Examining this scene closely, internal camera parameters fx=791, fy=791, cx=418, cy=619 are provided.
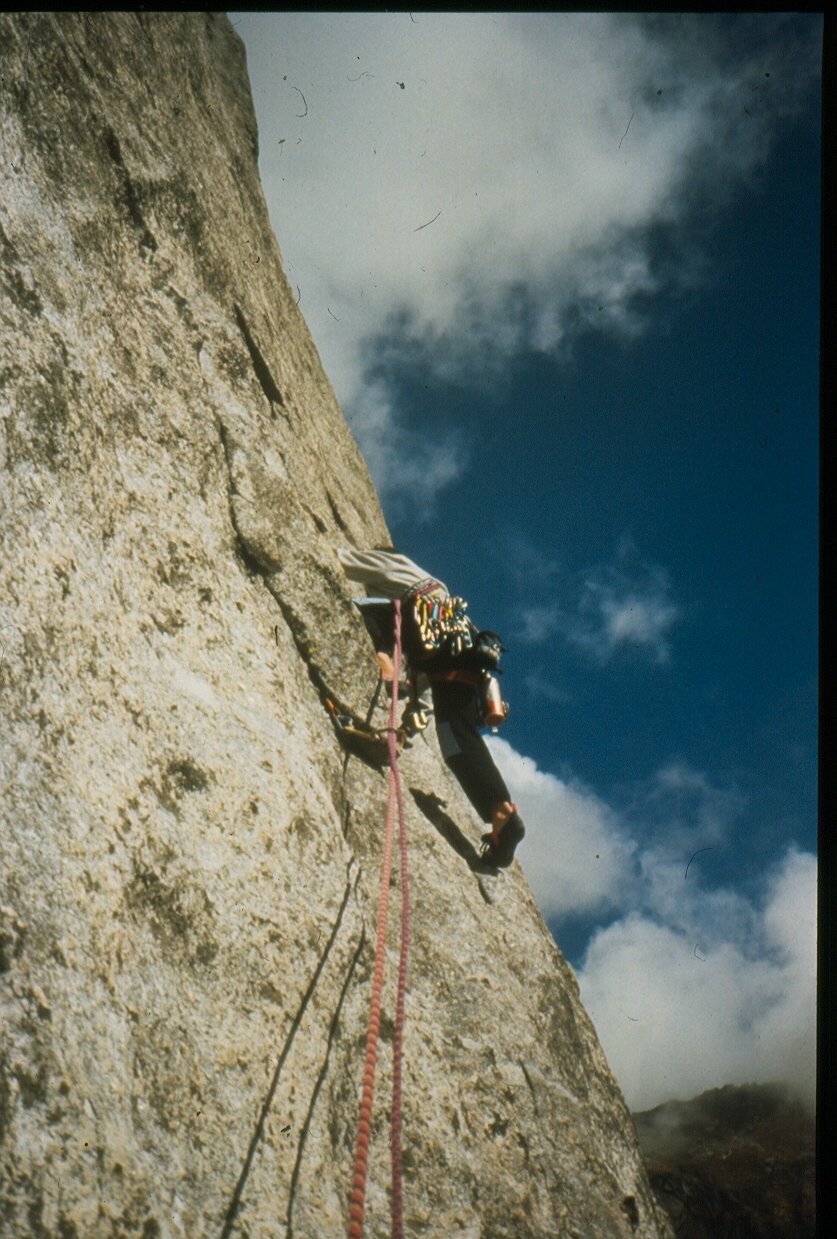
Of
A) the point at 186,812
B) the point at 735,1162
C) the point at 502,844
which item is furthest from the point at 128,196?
the point at 735,1162

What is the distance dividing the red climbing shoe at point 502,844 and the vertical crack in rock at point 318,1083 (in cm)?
288

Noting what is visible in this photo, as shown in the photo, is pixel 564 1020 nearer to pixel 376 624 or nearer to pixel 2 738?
pixel 376 624

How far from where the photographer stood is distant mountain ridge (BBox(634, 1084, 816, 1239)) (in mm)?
30484

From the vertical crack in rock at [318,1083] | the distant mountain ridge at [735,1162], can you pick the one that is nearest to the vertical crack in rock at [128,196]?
the vertical crack in rock at [318,1083]

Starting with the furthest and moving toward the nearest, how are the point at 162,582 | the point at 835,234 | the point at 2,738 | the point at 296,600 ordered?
the point at 296,600 < the point at 162,582 < the point at 835,234 < the point at 2,738

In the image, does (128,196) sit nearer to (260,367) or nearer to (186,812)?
(260,367)

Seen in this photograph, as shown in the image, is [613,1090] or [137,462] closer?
[137,462]

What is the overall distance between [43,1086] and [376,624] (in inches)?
189

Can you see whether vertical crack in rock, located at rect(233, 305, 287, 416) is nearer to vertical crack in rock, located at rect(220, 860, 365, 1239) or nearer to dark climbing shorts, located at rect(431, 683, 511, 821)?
dark climbing shorts, located at rect(431, 683, 511, 821)

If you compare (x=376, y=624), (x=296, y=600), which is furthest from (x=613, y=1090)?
(x=296, y=600)

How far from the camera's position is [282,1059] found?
12.1 feet

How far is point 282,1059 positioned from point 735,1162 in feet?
154

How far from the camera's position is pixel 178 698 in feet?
13.8

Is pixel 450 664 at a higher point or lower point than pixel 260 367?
lower
